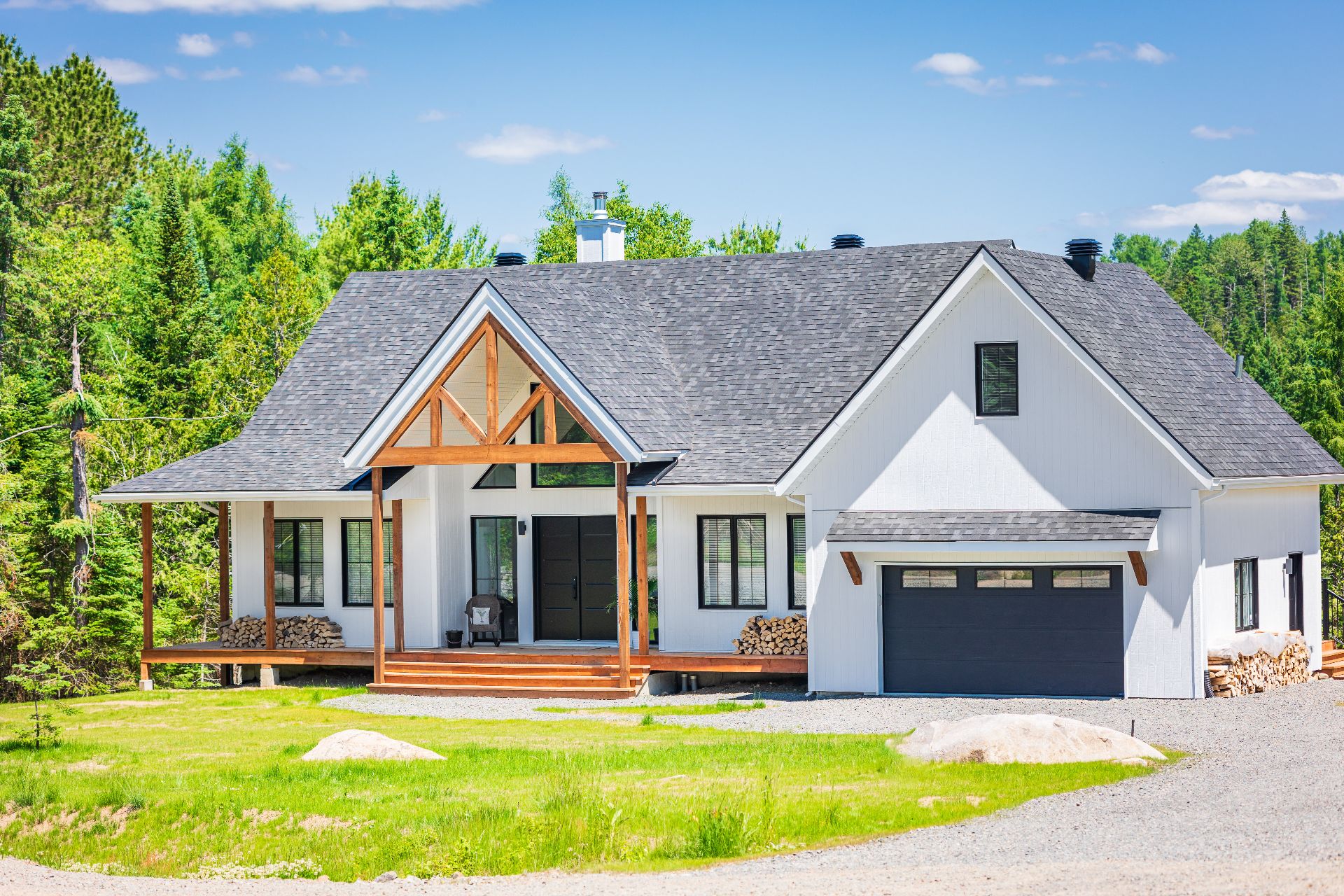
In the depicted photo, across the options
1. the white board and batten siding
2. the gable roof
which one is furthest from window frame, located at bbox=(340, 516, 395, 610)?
the white board and batten siding

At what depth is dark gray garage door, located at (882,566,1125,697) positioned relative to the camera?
21625mm

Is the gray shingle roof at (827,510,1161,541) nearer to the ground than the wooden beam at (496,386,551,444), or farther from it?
nearer to the ground

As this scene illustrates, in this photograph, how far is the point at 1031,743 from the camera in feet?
53.5

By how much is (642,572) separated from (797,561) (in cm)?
238

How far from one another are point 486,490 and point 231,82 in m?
37.6

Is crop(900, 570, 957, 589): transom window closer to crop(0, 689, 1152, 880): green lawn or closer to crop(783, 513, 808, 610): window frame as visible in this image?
crop(783, 513, 808, 610): window frame

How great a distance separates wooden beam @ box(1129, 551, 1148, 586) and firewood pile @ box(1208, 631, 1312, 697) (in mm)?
1373

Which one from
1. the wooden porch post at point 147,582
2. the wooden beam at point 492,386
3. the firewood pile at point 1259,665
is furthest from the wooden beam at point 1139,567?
the wooden porch post at point 147,582

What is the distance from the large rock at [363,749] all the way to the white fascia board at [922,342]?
714 centimetres

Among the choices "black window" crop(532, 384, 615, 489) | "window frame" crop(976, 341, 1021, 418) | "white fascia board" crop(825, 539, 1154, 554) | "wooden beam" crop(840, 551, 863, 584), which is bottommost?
"wooden beam" crop(840, 551, 863, 584)

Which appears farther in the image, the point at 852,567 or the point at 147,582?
the point at 147,582

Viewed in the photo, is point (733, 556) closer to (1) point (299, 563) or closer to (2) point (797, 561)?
(2) point (797, 561)

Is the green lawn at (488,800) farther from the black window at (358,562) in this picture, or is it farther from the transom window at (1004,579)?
the black window at (358,562)

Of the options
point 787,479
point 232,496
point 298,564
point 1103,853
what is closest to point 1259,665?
point 787,479
